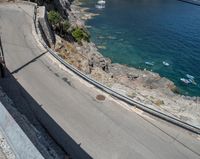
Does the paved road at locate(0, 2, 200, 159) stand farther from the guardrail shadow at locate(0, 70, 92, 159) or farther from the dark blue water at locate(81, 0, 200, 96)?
the dark blue water at locate(81, 0, 200, 96)

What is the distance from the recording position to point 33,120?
17672mm

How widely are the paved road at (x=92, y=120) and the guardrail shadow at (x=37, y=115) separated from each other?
81mm

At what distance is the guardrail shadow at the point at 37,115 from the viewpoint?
16.2 metres

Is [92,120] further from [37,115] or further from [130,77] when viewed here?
[130,77]

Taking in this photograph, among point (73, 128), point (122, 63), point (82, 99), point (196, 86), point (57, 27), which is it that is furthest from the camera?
point (122, 63)

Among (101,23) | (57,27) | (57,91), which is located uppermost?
(57,91)

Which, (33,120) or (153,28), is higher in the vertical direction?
(33,120)

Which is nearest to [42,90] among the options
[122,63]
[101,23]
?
[122,63]

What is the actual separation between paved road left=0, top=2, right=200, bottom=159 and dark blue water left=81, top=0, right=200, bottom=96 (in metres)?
30.6

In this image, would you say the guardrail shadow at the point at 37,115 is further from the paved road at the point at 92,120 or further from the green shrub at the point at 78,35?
the green shrub at the point at 78,35

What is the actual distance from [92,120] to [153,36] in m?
57.4

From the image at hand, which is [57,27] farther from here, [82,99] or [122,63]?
[82,99]

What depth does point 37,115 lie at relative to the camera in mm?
18562

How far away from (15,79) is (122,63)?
36.0 m
